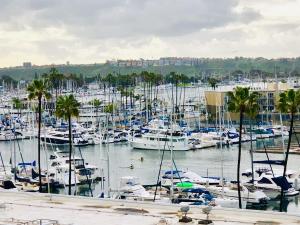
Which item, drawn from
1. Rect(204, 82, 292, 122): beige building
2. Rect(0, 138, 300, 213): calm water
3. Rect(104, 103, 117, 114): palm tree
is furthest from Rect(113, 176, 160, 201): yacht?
Rect(204, 82, 292, 122): beige building

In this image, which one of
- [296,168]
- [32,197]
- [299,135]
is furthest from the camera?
[299,135]

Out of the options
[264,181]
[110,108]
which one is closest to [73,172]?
[264,181]

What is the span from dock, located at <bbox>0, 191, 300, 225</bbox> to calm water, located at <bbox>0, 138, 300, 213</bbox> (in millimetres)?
26685

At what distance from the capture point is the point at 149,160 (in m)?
82.9

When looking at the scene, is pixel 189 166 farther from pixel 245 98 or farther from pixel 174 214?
pixel 174 214

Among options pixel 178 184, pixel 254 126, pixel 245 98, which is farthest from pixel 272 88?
pixel 245 98

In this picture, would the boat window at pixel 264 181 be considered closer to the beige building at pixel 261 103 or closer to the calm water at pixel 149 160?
the calm water at pixel 149 160

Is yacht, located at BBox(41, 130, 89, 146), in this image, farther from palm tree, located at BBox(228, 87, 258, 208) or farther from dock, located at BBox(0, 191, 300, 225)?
dock, located at BBox(0, 191, 300, 225)

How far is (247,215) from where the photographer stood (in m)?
26.5

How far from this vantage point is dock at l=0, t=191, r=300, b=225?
25.5 meters

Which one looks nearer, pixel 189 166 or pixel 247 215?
pixel 247 215

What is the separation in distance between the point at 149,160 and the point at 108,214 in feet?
183

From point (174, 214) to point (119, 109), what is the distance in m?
113

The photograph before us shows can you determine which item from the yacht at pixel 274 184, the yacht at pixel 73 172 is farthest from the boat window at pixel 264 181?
the yacht at pixel 73 172
